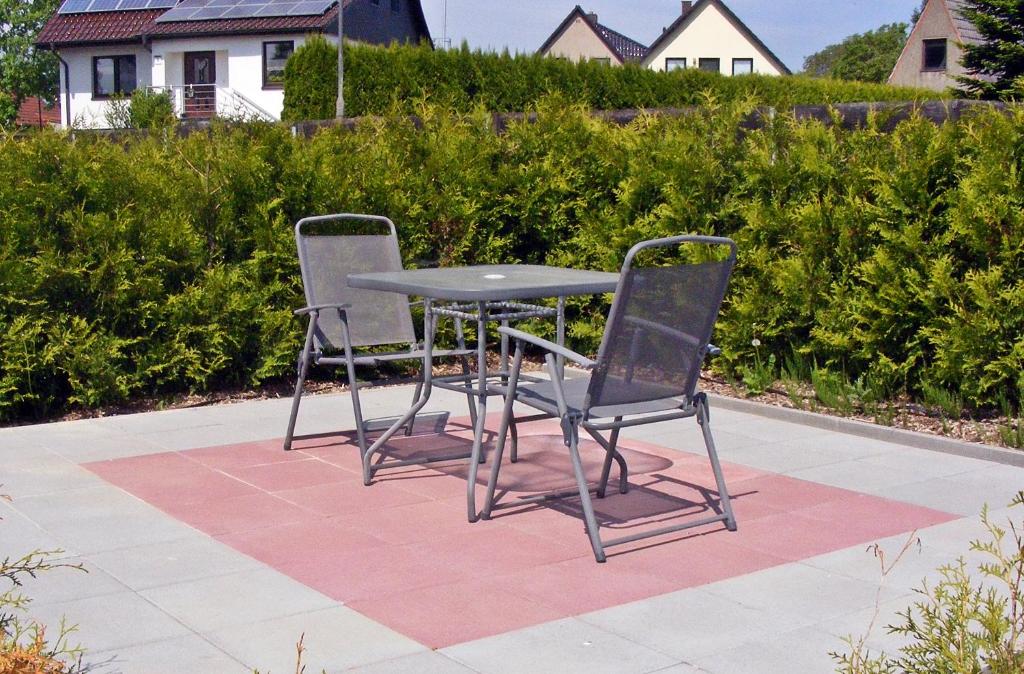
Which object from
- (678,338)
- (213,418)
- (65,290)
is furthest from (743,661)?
(65,290)

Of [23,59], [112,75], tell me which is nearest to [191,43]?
[112,75]

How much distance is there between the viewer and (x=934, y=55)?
52594 mm

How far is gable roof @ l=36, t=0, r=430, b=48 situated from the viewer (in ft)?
134

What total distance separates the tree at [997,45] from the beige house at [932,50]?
78.3 ft

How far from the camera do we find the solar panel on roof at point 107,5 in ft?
146

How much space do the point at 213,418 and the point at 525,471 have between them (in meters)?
2.37

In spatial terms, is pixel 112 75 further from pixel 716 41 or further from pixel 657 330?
pixel 657 330

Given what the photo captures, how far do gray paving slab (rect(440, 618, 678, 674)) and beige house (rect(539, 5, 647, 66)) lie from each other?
209 ft

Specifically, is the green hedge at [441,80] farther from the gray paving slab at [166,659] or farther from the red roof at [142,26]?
the gray paving slab at [166,659]

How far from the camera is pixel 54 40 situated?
4581 centimetres

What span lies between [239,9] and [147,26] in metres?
4.37

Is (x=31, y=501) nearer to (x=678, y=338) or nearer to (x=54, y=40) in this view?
(x=678, y=338)

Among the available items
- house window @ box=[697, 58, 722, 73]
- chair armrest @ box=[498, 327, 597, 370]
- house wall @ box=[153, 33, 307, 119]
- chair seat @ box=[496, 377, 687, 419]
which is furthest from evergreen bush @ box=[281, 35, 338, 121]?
house window @ box=[697, 58, 722, 73]

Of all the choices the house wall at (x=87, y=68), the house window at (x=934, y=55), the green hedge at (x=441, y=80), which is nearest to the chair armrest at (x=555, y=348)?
the green hedge at (x=441, y=80)
